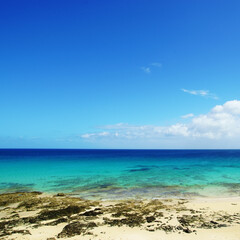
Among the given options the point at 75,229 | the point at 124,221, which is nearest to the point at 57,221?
the point at 75,229

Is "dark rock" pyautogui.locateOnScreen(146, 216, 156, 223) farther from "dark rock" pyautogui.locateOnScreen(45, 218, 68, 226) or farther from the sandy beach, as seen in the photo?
"dark rock" pyautogui.locateOnScreen(45, 218, 68, 226)

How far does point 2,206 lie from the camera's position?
54.1 ft

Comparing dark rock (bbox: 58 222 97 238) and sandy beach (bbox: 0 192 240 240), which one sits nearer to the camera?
sandy beach (bbox: 0 192 240 240)

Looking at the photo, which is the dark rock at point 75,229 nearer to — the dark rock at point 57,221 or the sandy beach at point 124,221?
the sandy beach at point 124,221

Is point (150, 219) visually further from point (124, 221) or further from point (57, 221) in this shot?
point (57, 221)

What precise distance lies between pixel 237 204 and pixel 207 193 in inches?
219

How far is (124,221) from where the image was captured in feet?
38.5

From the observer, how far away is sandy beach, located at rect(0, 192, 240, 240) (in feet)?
32.2

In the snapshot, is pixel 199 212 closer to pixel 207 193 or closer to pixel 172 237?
pixel 172 237

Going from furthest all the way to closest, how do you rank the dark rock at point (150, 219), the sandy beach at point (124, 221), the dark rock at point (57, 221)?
the dark rock at point (150, 219)
the dark rock at point (57, 221)
the sandy beach at point (124, 221)

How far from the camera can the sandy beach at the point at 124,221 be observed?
9.83 meters


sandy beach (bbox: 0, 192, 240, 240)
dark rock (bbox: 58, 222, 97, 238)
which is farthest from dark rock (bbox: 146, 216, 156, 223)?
dark rock (bbox: 58, 222, 97, 238)

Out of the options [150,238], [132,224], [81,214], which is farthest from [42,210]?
[150,238]

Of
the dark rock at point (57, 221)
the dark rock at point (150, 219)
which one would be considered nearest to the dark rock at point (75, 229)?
the dark rock at point (57, 221)
